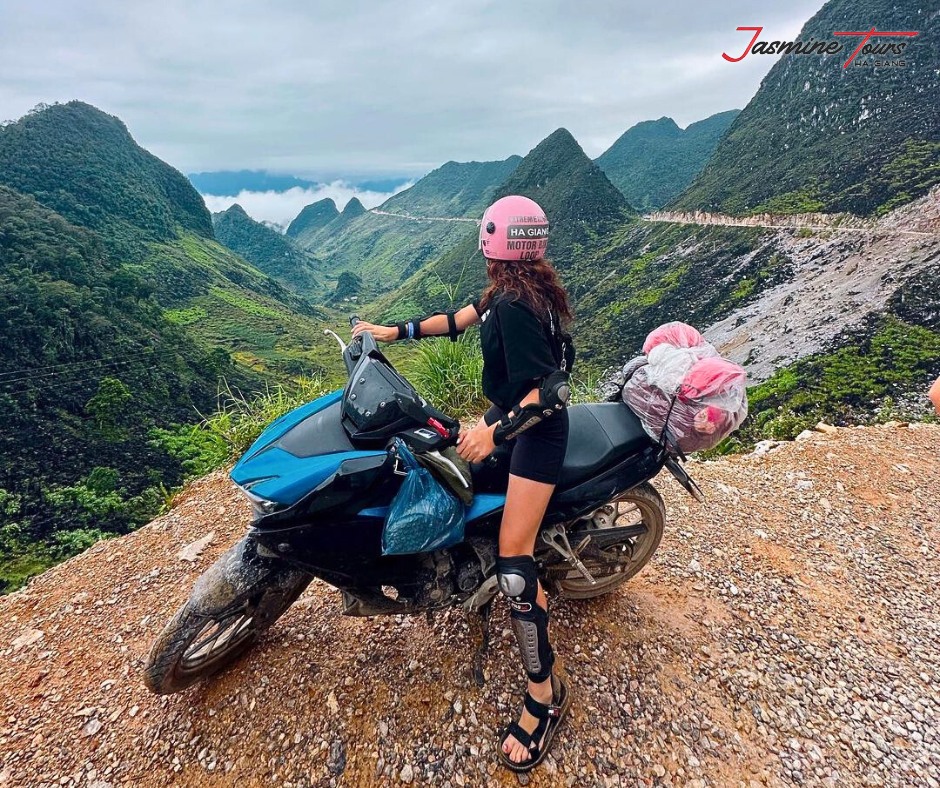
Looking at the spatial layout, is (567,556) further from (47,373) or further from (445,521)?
(47,373)

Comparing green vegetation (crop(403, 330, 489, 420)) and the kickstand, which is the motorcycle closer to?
the kickstand

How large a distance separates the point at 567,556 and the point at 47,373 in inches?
1932

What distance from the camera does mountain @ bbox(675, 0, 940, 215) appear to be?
3575 centimetres

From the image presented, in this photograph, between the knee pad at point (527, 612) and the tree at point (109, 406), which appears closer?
the knee pad at point (527, 612)

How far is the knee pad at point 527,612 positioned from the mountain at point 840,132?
41880 millimetres

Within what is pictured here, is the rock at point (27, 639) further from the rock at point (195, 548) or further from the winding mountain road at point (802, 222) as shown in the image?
the winding mountain road at point (802, 222)

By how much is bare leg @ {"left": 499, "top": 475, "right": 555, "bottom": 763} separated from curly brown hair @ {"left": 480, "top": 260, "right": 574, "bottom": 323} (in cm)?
82

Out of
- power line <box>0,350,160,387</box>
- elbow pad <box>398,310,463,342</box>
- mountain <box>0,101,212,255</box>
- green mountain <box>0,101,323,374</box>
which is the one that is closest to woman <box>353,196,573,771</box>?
elbow pad <box>398,310,463,342</box>

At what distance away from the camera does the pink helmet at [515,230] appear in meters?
2.25

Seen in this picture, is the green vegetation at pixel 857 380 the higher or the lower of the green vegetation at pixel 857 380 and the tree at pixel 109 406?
the lower

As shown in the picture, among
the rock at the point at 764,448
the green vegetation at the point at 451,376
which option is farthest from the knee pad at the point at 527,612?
the rock at the point at 764,448

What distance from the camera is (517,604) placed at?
8.14ft

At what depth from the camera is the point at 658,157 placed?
130m

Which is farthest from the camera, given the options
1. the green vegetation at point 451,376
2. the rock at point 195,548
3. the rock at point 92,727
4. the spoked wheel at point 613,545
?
the green vegetation at point 451,376
